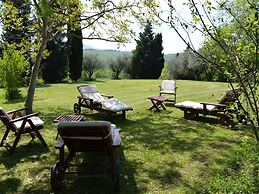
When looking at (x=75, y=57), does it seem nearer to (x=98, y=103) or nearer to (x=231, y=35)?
(x=98, y=103)

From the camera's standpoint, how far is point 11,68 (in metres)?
13.4

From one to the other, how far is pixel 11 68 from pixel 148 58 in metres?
25.6

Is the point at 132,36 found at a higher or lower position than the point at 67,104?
higher

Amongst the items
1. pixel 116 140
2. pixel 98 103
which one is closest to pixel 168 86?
pixel 98 103

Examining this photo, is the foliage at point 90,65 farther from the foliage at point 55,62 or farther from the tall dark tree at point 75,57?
the tall dark tree at point 75,57

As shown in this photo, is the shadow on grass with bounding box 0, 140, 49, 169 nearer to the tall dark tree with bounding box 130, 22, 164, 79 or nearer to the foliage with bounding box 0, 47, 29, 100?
the foliage with bounding box 0, 47, 29, 100

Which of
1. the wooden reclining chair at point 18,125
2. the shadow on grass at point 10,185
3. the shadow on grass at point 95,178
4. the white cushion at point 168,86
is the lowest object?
the shadow on grass at point 10,185

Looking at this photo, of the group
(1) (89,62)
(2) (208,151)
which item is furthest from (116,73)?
A: (2) (208,151)

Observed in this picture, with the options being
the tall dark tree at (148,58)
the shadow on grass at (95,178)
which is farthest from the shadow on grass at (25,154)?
the tall dark tree at (148,58)

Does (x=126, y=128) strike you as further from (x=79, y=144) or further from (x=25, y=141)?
(x=79, y=144)

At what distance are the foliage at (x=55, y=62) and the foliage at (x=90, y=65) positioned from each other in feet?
21.6

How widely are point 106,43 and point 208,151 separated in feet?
20.4

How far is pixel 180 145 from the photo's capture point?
20.6 feet

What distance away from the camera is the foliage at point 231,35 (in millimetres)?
2705
